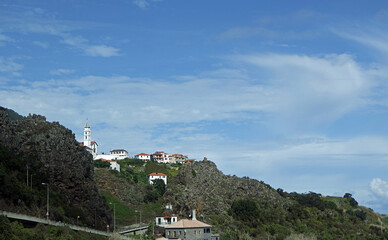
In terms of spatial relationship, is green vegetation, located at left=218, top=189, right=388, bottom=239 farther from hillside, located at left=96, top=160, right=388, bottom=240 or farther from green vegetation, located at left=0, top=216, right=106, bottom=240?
green vegetation, located at left=0, top=216, right=106, bottom=240

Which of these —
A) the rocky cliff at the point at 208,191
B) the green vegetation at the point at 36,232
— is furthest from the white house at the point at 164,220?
the green vegetation at the point at 36,232

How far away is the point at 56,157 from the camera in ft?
433

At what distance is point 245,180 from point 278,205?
58.9 feet

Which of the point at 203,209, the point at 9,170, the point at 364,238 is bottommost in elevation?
the point at 364,238

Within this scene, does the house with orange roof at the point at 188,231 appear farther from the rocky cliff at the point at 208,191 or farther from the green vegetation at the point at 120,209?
the green vegetation at the point at 120,209

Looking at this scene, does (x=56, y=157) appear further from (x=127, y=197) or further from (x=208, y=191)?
(x=208, y=191)

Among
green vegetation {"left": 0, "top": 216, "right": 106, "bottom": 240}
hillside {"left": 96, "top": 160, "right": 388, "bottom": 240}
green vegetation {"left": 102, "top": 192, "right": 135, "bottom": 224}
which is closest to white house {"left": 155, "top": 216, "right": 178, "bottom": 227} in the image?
hillside {"left": 96, "top": 160, "right": 388, "bottom": 240}

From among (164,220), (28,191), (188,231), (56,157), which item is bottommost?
(188,231)

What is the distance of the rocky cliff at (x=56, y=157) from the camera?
128m

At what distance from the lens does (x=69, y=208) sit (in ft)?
396

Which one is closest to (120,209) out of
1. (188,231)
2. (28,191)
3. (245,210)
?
(245,210)

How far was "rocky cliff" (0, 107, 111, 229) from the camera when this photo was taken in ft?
420

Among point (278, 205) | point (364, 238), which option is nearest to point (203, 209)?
point (278, 205)

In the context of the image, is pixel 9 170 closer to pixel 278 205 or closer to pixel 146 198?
pixel 146 198
